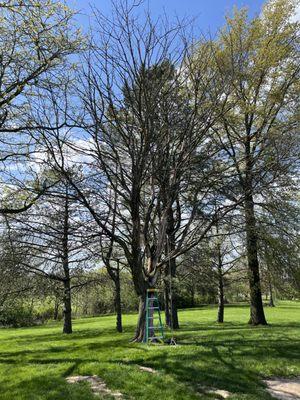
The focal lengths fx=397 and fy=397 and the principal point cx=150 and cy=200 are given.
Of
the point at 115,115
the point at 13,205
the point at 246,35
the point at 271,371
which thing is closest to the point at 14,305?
the point at 13,205

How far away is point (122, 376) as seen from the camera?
7.04 metres

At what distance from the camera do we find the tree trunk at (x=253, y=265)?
15.2m

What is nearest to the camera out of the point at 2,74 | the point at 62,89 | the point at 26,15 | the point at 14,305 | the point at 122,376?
the point at 122,376

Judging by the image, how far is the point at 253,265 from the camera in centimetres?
1691

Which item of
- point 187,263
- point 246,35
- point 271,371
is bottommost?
point 271,371

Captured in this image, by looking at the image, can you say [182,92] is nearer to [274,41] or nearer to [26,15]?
[26,15]

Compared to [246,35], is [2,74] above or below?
below

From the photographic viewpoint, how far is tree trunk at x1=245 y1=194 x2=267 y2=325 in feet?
49.8

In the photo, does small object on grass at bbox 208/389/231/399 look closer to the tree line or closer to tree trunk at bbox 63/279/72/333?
the tree line

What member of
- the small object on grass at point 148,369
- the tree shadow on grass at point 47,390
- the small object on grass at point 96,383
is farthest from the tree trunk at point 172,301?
the tree shadow on grass at point 47,390

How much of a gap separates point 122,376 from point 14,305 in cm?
1301

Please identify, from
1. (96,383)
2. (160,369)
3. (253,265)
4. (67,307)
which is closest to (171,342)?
(160,369)

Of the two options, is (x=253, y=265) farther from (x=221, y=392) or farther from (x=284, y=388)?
(x=221, y=392)

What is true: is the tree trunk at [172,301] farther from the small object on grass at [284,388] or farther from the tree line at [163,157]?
the small object on grass at [284,388]
